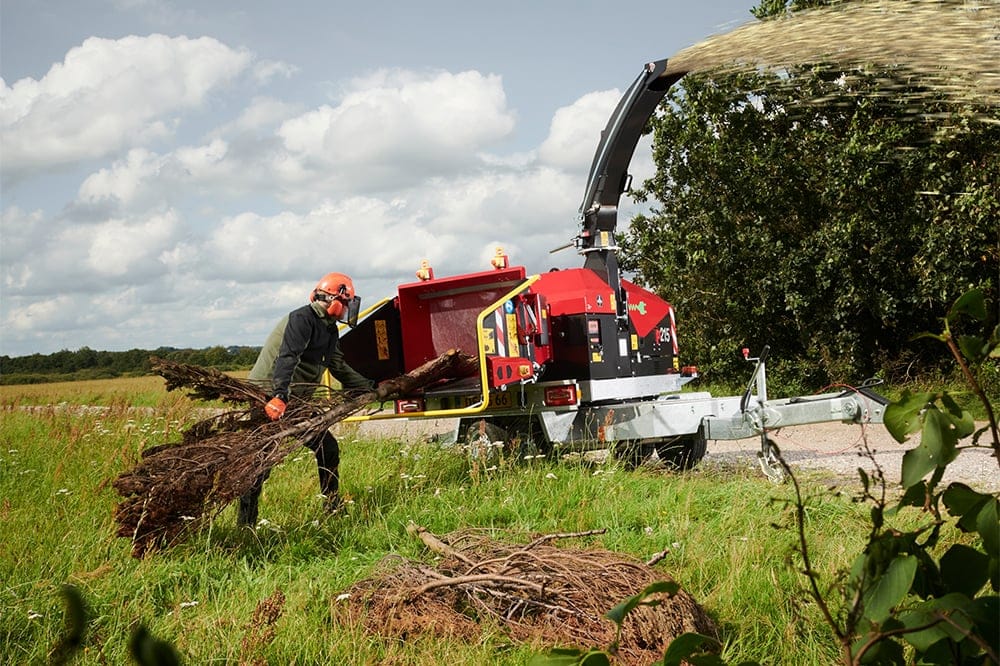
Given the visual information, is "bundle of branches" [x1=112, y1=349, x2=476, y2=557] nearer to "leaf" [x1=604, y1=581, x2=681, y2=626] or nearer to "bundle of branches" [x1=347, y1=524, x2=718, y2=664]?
"bundle of branches" [x1=347, y1=524, x2=718, y2=664]

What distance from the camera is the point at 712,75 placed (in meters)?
6.48

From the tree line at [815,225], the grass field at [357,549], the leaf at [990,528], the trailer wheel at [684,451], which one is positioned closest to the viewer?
the leaf at [990,528]

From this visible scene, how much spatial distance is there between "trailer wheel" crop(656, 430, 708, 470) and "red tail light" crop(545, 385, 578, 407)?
A: 3.44ft

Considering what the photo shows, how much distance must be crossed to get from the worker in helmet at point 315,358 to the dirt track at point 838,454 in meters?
2.41

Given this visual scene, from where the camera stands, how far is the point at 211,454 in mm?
5773

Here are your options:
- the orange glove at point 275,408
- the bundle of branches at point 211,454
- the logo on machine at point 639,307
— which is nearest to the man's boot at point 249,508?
the bundle of branches at point 211,454

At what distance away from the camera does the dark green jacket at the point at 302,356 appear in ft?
21.4

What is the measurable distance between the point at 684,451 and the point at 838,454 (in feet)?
6.10

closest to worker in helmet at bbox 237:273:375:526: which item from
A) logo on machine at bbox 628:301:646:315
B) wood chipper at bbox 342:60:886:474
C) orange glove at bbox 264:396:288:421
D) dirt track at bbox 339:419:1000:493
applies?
orange glove at bbox 264:396:288:421

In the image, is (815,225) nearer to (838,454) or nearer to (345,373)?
(838,454)

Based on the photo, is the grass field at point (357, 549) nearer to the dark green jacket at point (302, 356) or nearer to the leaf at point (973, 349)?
the dark green jacket at point (302, 356)

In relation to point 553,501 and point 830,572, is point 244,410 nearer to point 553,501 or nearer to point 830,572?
point 553,501

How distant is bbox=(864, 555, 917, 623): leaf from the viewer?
123cm

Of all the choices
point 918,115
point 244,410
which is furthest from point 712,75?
point 918,115
